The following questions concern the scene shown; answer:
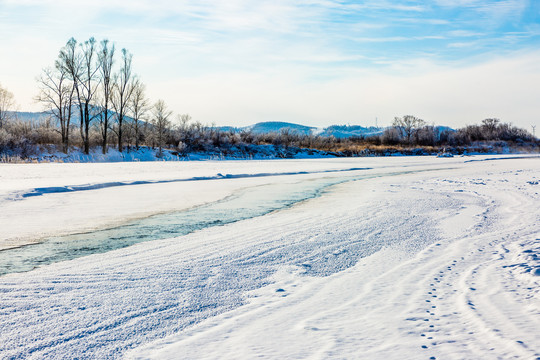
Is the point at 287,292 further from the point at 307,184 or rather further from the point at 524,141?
the point at 524,141

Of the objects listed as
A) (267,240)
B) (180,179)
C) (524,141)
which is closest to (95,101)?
(180,179)

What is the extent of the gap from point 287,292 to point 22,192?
10007 mm

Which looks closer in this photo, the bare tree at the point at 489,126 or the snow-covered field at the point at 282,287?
the snow-covered field at the point at 282,287

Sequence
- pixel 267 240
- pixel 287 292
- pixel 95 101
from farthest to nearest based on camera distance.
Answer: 1. pixel 95 101
2. pixel 267 240
3. pixel 287 292

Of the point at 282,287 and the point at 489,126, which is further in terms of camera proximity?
the point at 489,126

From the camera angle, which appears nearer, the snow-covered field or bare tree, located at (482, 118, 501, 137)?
the snow-covered field

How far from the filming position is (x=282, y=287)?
4.36 m

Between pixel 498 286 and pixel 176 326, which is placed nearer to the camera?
pixel 176 326

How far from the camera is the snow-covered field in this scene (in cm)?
303

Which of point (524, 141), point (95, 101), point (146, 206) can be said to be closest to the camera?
point (146, 206)

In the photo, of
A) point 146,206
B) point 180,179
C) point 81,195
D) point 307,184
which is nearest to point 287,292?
point 146,206

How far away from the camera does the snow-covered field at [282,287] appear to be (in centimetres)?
303

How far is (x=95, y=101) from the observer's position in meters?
39.4

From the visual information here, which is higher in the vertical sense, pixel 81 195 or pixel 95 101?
pixel 95 101
